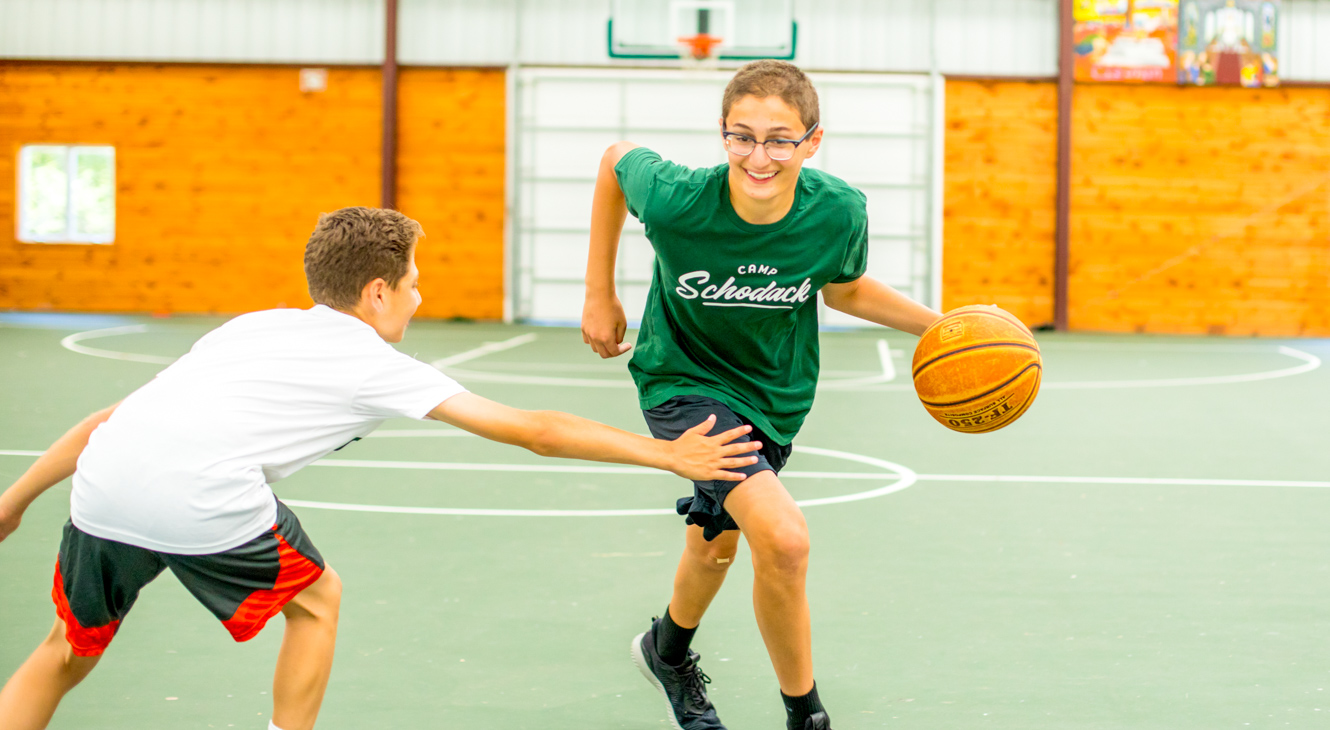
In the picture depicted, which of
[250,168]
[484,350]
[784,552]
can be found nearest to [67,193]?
[250,168]

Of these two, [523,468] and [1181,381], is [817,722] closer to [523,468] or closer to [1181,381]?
[523,468]

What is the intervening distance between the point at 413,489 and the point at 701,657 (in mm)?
2591

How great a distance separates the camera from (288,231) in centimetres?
1745

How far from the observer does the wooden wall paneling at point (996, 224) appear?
1711cm

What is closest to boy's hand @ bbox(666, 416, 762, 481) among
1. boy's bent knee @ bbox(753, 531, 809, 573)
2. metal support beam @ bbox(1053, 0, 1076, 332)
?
boy's bent knee @ bbox(753, 531, 809, 573)

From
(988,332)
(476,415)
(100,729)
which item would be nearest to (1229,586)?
(988,332)

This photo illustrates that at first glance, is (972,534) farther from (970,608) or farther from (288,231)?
(288,231)

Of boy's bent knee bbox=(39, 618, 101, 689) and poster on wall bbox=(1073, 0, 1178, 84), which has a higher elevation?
poster on wall bbox=(1073, 0, 1178, 84)

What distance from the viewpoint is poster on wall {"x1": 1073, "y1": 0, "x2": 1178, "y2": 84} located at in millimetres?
16562

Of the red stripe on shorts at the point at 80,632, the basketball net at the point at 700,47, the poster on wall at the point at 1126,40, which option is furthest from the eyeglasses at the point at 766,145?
the poster on wall at the point at 1126,40

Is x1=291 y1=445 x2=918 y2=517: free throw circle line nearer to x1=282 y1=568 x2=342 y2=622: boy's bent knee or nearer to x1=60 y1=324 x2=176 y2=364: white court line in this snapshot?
x1=282 y1=568 x2=342 y2=622: boy's bent knee

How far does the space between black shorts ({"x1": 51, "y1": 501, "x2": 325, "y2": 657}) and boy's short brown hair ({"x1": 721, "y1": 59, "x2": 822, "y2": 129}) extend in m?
1.32

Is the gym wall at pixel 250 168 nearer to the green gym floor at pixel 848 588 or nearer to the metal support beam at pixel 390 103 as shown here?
the metal support beam at pixel 390 103

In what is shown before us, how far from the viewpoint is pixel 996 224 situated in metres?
17.2
